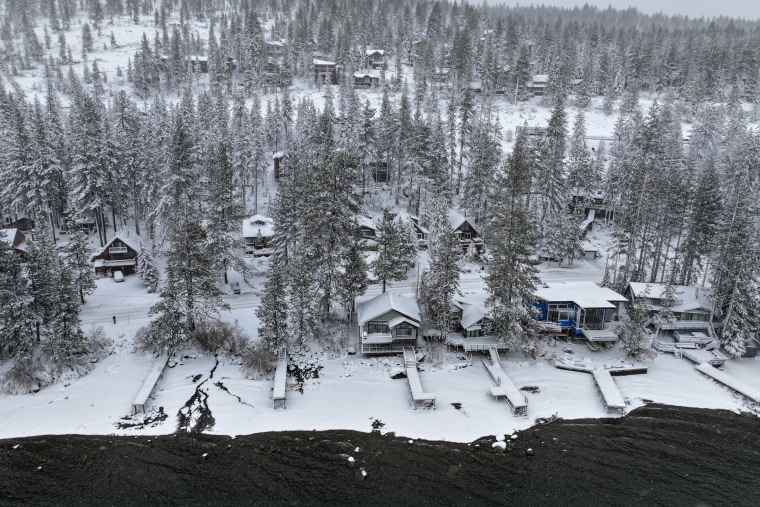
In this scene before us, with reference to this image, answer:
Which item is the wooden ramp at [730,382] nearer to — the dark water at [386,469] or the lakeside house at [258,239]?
the dark water at [386,469]

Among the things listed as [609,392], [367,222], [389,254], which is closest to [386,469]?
[609,392]

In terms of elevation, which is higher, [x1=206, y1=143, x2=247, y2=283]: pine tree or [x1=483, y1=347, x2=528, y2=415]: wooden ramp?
[x1=206, y1=143, x2=247, y2=283]: pine tree

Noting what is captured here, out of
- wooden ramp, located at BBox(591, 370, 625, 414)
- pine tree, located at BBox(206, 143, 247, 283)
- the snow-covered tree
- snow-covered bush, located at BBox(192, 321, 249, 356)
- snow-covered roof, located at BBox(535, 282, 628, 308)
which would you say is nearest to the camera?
wooden ramp, located at BBox(591, 370, 625, 414)

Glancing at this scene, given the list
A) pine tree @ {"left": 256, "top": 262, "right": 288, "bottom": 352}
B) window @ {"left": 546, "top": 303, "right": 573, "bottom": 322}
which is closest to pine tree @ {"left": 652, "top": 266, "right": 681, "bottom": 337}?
window @ {"left": 546, "top": 303, "right": 573, "bottom": 322}

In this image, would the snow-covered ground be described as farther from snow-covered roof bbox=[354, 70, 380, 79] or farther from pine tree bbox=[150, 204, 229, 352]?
snow-covered roof bbox=[354, 70, 380, 79]

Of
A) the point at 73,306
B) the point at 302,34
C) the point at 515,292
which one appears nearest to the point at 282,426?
the point at 73,306

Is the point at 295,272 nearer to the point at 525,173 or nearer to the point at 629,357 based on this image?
the point at 525,173
